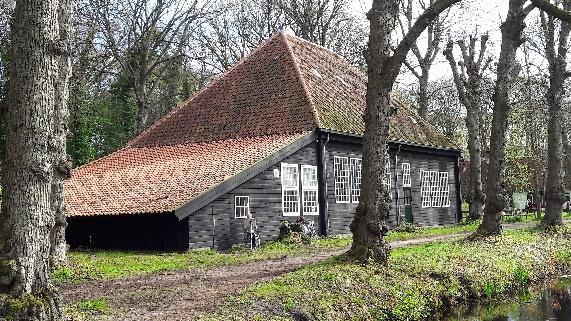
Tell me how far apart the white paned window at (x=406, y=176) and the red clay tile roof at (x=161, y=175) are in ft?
23.9

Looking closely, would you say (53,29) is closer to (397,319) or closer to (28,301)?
(28,301)

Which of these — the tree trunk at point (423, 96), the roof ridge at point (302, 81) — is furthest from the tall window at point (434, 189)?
the roof ridge at point (302, 81)

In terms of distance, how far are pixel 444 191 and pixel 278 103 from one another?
407 inches

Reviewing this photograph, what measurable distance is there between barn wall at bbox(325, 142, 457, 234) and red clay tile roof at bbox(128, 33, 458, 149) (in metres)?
0.75

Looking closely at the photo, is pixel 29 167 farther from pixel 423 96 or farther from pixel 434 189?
pixel 423 96

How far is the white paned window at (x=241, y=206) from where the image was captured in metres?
17.7

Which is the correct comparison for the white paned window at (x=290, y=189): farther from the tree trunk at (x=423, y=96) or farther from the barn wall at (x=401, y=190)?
the tree trunk at (x=423, y=96)

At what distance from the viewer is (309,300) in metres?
8.90

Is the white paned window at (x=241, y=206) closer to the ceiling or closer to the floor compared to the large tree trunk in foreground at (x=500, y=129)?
closer to the floor

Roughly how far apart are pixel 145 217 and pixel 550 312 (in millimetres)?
10872

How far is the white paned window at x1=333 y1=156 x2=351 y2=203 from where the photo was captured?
21.6 metres

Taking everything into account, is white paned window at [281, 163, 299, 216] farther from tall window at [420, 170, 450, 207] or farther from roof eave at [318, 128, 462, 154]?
tall window at [420, 170, 450, 207]

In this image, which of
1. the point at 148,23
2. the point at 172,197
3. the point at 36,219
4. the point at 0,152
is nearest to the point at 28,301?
the point at 36,219

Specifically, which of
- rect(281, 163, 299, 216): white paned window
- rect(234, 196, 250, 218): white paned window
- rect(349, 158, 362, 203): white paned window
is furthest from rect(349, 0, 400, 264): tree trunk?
rect(349, 158, 362, 203): white paned window
